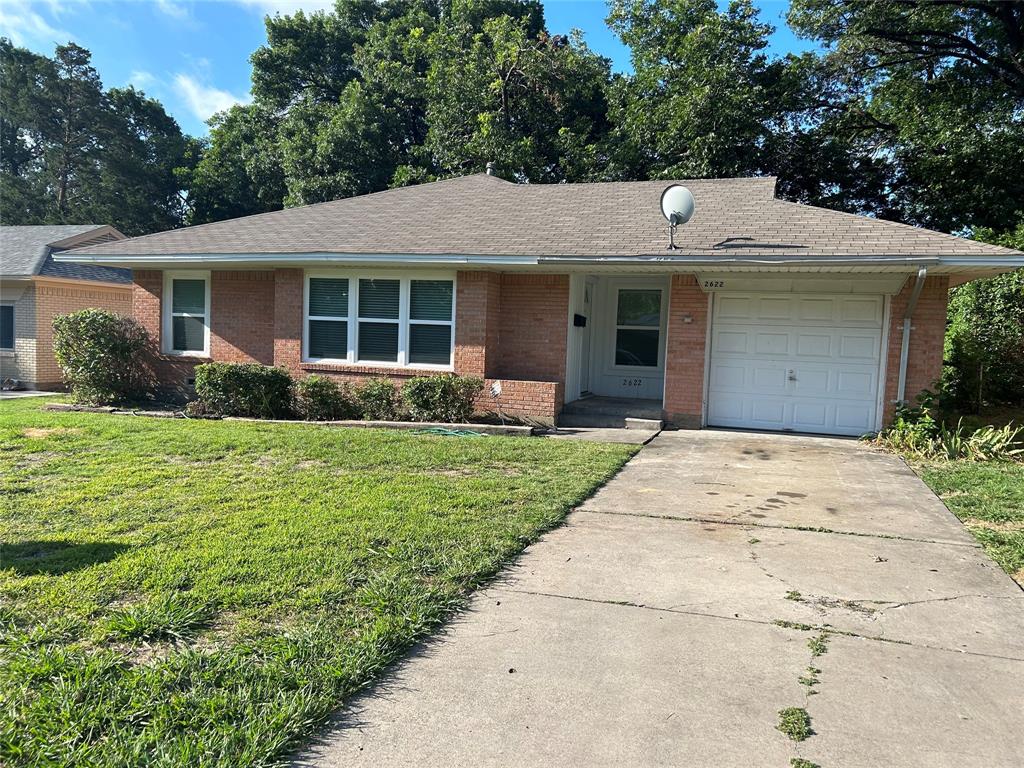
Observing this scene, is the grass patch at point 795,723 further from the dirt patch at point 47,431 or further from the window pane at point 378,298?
the window pane at point 378,298

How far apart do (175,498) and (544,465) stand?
155 inches

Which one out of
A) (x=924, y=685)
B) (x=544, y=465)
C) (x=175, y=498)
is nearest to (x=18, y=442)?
(x=175, y=498)

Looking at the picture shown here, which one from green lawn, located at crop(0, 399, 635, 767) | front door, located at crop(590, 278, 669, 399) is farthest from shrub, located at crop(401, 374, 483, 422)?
front door, located at crop(590, 278, 669, 399)

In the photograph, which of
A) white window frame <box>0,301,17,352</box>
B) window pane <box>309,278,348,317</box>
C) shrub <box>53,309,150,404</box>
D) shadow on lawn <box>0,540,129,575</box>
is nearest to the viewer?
shadow on lawn <box>0,540,129,575</box>

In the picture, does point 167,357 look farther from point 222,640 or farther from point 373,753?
point 373,753

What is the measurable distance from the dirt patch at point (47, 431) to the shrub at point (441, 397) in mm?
4729

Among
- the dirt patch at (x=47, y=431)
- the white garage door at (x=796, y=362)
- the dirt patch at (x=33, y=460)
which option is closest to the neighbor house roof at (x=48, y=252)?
the dirt patch at (x=47, y=431)

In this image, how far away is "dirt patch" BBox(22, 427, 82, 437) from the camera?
31.7ft

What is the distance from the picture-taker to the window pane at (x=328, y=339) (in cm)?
1306

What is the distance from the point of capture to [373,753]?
277 centimetres

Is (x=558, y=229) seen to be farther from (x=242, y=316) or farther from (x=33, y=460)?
(x=33, y=460)

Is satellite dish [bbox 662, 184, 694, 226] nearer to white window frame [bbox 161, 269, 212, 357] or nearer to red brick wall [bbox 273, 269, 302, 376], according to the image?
red brick wall [bbox 273, 269, 302, 376]

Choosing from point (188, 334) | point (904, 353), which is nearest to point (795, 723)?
point (904, 353)

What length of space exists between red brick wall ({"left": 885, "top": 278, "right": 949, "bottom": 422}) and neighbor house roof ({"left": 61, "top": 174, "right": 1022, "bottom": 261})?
885 millimetres
